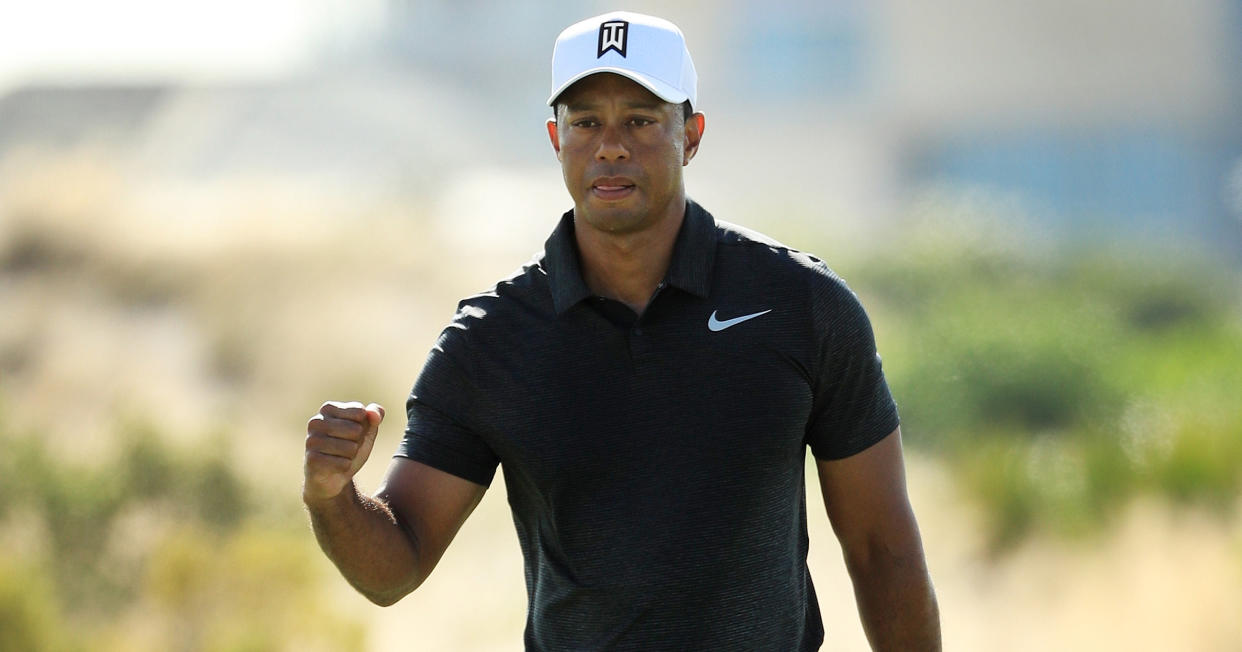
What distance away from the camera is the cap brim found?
2.55 m

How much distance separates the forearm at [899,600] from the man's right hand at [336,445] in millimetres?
953

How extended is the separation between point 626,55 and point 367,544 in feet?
3.16

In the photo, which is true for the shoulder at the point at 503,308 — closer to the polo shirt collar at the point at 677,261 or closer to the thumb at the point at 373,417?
the polo shirt collar at the point at 677,261

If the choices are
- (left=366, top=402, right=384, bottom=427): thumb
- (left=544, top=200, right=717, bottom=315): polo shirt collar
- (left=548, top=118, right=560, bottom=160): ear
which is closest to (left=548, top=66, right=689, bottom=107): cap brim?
(left=548, top=118, right=560, bottom=160): ear

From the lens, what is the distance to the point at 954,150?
1024 inches

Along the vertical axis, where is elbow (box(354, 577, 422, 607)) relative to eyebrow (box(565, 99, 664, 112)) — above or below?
below

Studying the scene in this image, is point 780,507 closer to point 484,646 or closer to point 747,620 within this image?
point 747,620

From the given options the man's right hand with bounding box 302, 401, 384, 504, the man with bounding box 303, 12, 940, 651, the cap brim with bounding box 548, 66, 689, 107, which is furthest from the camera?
the cap brim with bounding box 548, 66, 689, 107

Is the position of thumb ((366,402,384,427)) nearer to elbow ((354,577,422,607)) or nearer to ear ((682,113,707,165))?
elbow ((354,577,422,607))

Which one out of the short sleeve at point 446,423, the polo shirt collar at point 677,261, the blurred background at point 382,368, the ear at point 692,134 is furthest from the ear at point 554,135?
the blurred background at point 382,368

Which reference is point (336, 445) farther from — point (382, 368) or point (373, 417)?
point (382, 368)

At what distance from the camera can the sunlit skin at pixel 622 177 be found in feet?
8.46

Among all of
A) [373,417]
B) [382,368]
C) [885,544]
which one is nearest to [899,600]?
[885,544]

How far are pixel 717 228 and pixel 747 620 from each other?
0.72 metres
